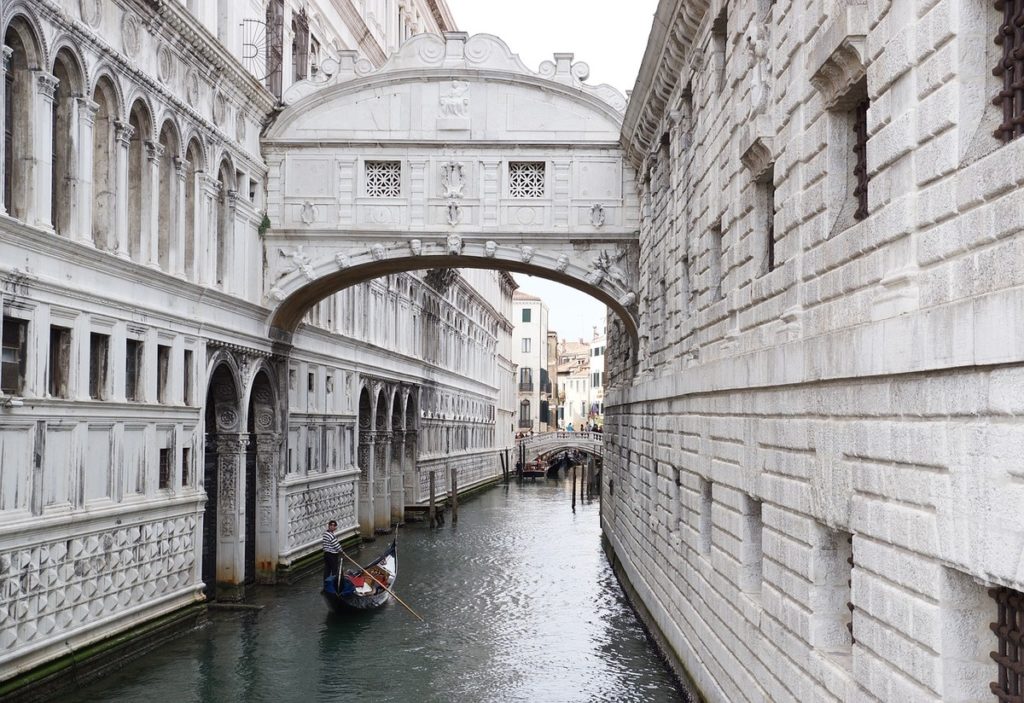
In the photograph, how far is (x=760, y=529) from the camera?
29.8 ft

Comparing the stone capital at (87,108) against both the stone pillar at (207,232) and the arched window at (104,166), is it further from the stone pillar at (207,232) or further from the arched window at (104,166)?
the stone pillar at (207,232)

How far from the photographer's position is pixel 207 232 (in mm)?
16047

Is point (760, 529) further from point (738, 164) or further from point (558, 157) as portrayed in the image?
point (558, 157)

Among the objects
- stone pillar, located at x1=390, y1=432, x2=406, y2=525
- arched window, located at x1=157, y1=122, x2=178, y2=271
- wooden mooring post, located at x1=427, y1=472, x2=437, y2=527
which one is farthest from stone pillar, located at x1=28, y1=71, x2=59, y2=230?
wooden mooring post, located at x1=427, y1=472, x2=437, y2=527

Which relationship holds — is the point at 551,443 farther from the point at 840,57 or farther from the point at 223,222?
the point at 840,57

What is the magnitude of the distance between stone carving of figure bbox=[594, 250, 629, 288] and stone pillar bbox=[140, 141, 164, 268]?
675cm

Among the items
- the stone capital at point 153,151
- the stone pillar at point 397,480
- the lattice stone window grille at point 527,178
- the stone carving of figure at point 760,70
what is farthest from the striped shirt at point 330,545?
Result: the stone pillar at point 397,480

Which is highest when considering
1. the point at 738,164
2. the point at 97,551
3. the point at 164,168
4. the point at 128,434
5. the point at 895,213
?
the point at 164,168

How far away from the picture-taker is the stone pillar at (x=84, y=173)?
475 inches

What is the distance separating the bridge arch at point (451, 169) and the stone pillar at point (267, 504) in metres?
2.31

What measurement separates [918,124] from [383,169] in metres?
13.7

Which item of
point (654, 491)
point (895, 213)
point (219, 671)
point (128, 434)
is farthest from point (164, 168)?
point (895, 213)

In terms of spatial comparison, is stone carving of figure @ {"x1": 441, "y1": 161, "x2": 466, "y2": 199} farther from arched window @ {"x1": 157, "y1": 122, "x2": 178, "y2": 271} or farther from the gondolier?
the gondolier

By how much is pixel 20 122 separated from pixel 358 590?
27.2 feet
